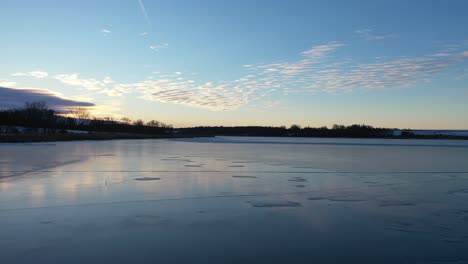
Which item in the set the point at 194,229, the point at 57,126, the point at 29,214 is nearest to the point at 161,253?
the point at 194,229

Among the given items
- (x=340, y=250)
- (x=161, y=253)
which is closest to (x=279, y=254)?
(x=340, y=250)

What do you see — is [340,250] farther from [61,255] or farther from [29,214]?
[29,214]

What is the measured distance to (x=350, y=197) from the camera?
6.77 metres

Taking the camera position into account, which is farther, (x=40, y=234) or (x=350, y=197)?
(x=350, y=197)

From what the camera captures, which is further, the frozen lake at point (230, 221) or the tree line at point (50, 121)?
the tree line at point (50, 121)

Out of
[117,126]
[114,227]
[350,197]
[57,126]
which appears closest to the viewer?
[114,227]

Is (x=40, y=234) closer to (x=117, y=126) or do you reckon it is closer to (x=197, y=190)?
(x=197, y=190)

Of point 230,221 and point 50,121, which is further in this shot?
point 50,121

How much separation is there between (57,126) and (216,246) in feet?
369

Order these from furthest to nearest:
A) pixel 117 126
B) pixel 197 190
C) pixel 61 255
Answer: pixel 117 126 < pixel 197 190 < pixel 61 255

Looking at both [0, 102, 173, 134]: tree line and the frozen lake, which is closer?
the frozen lake

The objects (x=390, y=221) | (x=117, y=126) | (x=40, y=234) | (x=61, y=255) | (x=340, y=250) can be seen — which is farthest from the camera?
(x=117, y=126)

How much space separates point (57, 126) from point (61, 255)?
4414 inches

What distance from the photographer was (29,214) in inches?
201
